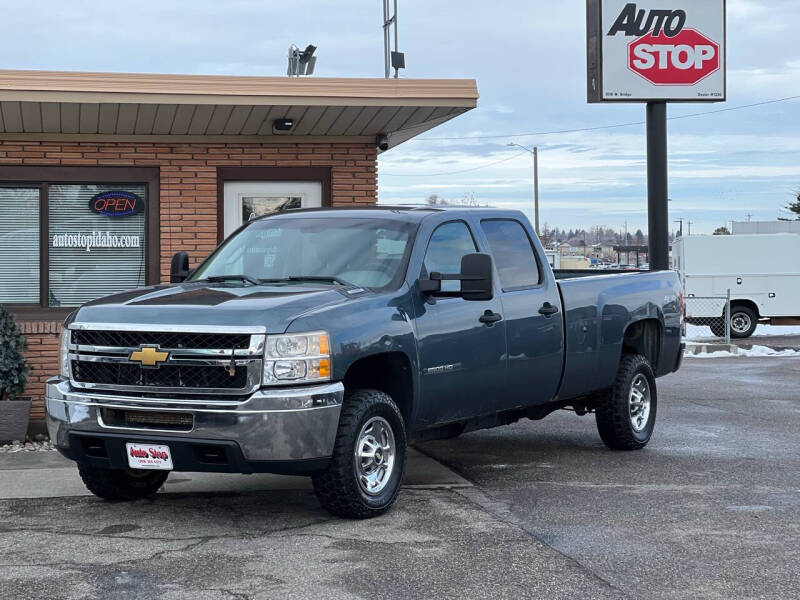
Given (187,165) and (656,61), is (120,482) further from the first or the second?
(656,61)

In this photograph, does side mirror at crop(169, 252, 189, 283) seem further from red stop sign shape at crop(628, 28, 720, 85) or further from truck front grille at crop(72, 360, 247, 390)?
red stop sign shape at crop(628, 28, 720, 85)

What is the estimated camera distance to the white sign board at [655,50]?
712 inches

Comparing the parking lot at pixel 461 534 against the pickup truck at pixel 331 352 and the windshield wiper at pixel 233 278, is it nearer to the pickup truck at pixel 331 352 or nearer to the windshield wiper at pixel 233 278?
the pickup truck at pixel 331 352

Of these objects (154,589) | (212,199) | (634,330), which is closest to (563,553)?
(154,589)

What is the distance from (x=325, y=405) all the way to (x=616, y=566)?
5.94 feet

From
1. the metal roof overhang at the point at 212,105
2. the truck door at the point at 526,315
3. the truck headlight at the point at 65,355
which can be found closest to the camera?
the truck headlight at the point at 65,355

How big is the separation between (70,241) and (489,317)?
614 centimetres

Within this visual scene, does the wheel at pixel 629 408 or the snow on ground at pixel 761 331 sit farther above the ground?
the snow on ground at pixel 761 331

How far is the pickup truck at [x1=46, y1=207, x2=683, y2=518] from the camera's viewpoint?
662cm

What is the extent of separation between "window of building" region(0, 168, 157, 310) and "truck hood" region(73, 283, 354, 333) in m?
5.41

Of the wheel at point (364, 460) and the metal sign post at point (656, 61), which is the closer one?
the wheel at point (364, 460)

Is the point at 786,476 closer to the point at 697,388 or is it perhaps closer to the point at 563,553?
the point at 563,553

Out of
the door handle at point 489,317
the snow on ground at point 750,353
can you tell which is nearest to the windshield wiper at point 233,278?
the door handle at point 489,317

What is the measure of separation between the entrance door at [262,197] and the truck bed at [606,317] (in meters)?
4.20
